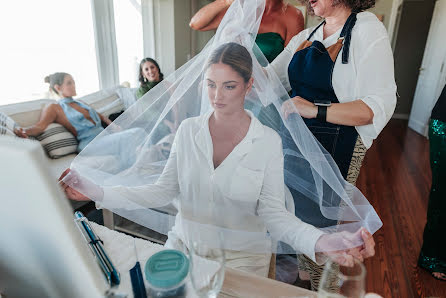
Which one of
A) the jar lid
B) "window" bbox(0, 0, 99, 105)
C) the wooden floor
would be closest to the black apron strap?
the jar lid

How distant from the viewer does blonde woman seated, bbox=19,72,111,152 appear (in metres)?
2.41

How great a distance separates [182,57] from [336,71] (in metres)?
3.59

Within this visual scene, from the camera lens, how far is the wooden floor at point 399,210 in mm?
1702

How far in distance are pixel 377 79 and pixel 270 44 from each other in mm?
349

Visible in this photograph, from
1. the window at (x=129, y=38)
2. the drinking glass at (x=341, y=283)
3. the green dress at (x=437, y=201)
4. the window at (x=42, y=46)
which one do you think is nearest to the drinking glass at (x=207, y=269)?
the drinking glass at (x=341, y=283)

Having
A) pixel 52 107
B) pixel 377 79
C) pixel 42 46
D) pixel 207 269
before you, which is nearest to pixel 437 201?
pixel 377 79

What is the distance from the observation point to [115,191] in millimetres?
882

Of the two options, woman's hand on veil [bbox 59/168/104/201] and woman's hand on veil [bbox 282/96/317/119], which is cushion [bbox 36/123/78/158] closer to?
woman's hand on veil [bbox 59/168/104/201]

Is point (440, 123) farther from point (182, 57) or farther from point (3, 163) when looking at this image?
point (182, 57)

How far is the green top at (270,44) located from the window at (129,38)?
275cm

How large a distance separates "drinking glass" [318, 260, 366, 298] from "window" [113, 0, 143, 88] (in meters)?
3.34

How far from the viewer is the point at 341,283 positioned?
503mm

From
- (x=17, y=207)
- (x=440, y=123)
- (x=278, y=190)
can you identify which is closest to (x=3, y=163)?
(x=17, y=207)

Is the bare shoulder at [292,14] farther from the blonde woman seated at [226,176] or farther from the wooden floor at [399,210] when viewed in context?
the wooden floor at [399,210]
